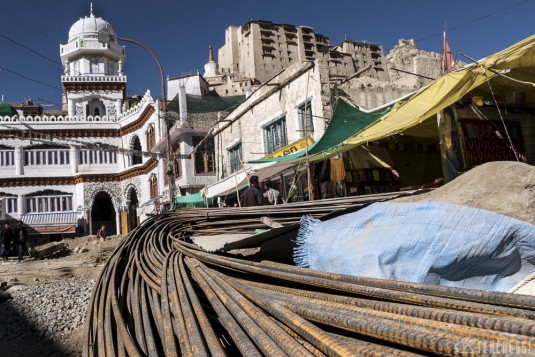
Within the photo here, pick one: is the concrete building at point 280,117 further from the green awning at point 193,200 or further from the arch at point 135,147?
the arch at point 135,147

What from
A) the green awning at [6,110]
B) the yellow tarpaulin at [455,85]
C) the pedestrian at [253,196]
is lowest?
the pedestrian at [253,196]

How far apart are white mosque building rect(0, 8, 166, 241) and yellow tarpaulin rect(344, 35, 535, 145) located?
76.6 feet

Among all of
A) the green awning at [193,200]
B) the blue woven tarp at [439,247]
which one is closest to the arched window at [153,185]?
the green awning at [193,200]

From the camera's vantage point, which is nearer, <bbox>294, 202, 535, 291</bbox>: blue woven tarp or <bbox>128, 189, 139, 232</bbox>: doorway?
<bbox>294, 202, 535, 291</bbox>: blue woven tarp

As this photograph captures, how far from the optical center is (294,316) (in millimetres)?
2117

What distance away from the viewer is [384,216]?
335 centimetres

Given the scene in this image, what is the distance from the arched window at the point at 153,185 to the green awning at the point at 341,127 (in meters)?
19.4

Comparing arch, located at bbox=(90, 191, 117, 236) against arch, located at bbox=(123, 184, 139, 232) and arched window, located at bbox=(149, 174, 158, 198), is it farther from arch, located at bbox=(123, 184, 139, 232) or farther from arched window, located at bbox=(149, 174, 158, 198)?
arched window, located at bbox=(149, 174, 158, 198)

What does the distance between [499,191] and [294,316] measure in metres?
1.73

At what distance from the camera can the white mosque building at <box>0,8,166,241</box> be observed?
3116cm

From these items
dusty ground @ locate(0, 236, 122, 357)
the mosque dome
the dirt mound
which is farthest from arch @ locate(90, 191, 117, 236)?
the dirt mound

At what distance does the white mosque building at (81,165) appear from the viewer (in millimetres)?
31156

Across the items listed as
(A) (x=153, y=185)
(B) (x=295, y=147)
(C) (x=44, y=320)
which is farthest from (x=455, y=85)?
(A) (x=153, y=185)

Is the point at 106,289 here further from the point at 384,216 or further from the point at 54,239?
the point at 54,239
